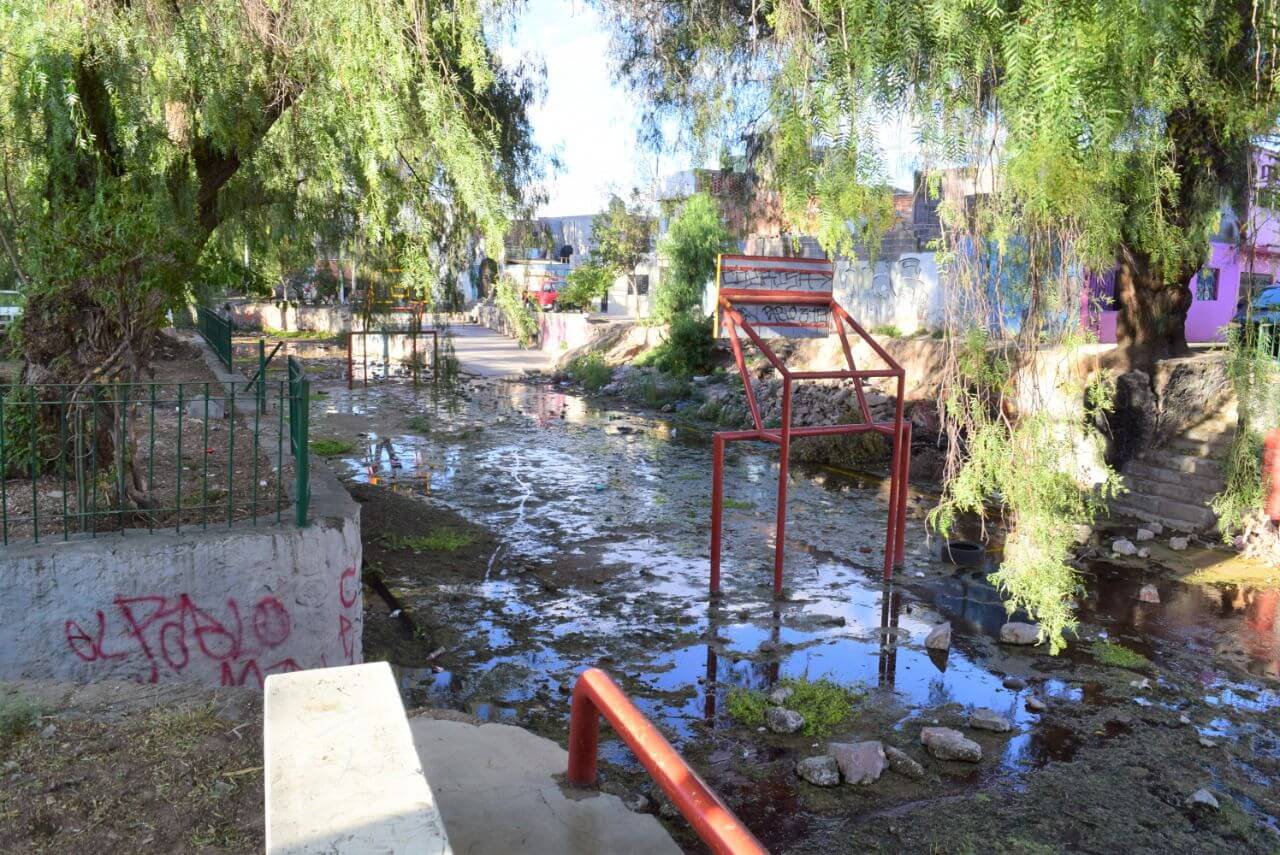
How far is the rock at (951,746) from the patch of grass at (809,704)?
0.58 meters

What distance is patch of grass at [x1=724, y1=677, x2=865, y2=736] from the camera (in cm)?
607

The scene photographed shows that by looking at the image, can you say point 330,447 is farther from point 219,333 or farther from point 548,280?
point 548,280

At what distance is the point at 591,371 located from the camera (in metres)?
25.2

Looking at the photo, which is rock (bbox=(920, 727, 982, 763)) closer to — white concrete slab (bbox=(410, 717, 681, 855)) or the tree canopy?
white concrete slab (bbox=(410, 717, 681, 855))

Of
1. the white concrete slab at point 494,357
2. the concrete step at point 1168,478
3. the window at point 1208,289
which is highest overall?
the window at point 1208,289

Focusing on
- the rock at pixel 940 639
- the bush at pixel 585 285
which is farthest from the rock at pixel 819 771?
the bush at pixel 585 285

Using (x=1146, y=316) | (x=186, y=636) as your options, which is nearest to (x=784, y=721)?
(x=186, y=636)

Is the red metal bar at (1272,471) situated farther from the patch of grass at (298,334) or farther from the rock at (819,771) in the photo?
the patch of grass at (298,334)

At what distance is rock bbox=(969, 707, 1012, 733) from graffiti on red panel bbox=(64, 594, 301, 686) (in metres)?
4.05

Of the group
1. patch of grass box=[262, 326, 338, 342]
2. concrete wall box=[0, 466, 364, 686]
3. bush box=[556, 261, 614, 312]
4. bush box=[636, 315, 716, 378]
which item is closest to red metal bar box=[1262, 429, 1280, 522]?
concrete wall box=[0, 466, 364, 686]

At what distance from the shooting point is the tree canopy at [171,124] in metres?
5.37

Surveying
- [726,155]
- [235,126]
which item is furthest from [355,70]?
[726,155]

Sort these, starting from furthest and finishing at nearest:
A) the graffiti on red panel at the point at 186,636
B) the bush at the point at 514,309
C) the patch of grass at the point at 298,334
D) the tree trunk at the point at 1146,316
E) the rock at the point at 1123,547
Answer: the patch of grass at the point at 298,334 < the tree trunk at the point at 1146,316 < the rock at the point at 1123,547 < the bush at the point at 514,309 < the graffiti on red panel at the point at 186,636

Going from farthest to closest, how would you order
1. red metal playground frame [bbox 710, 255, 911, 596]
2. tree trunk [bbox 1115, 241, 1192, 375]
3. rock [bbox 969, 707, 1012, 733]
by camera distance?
tree trunk [bbox 1115, 241, 1192, 375] → red metal playground frame [bbox 710, 255, 911, 596] → rock [bbox 969, 707, 1012, 733]
